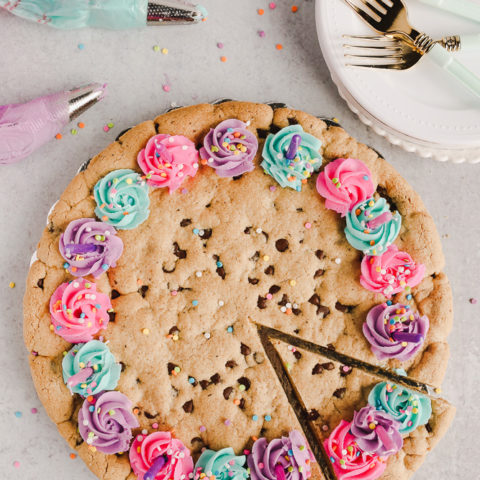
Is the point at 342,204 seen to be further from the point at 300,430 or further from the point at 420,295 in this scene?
the point at 300,430

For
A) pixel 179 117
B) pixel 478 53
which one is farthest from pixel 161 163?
pixel 478 53

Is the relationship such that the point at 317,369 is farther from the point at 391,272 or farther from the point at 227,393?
the point at 391,272

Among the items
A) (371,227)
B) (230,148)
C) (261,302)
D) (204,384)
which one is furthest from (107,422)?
(371,227)

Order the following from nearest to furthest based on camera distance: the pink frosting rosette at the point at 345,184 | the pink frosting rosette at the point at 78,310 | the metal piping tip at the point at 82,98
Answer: the pink frosting rosette at the point at 78,310
the pink frosting rosette at the point at 345,184
the metal piping tip at the point at 82,98

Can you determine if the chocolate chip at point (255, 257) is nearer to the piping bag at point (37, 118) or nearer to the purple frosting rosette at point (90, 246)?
the purple frosting rosette at point (90, 246)

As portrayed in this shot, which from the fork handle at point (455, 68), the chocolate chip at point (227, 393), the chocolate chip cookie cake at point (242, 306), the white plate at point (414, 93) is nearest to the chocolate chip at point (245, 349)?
the chocolate chip cookie cake at point (242, 306)

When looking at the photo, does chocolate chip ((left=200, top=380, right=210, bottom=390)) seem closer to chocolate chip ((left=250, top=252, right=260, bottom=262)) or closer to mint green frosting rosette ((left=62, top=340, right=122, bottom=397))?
mint green frosting rosette ((left=62, top=340, right=122, bottom=397))
